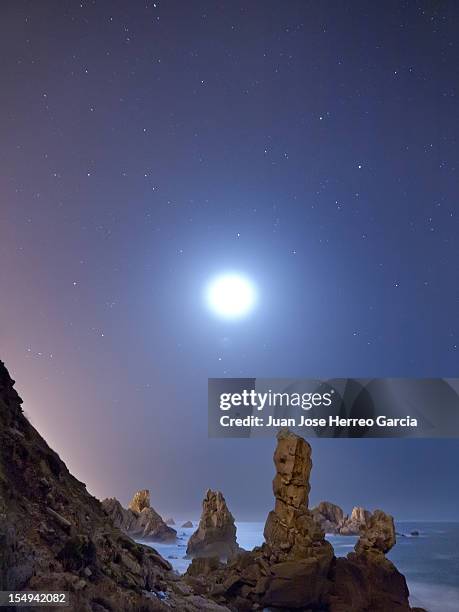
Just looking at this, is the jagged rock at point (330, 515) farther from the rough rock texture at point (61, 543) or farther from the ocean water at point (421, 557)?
the rough rock texture at point (61, 543)

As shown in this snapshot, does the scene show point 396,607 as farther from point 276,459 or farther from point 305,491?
point 276,459

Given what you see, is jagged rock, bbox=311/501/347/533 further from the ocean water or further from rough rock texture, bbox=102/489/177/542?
rough rock texture, bbox=102/489/177/542

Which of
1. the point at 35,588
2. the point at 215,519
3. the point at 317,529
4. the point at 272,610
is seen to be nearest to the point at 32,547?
the point at 35,588

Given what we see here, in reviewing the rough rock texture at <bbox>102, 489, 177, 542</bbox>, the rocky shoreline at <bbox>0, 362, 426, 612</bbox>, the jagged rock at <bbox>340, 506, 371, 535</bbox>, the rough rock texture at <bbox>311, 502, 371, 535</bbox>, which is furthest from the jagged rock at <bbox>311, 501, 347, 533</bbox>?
the rocky shoreline at <bbox>0, 362, 426, 612</bbox>

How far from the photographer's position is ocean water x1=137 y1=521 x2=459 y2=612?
44.9 m

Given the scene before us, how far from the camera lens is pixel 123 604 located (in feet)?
56.5

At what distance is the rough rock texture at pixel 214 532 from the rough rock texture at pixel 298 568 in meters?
14.7

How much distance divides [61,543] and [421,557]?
5437cm

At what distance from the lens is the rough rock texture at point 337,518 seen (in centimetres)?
5400

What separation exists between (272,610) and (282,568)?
193 centimetres

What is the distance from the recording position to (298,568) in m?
29.4

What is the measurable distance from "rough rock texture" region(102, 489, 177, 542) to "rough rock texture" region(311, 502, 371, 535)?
13.9 metres

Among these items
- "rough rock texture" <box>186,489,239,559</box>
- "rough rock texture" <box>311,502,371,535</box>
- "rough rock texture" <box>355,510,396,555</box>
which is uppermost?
"rough rock texture" <box>311,502,371,535</box>

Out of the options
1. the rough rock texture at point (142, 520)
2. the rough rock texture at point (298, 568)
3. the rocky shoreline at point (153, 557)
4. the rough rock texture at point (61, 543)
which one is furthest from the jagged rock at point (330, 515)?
the rough rock texture at point (61, 543)
